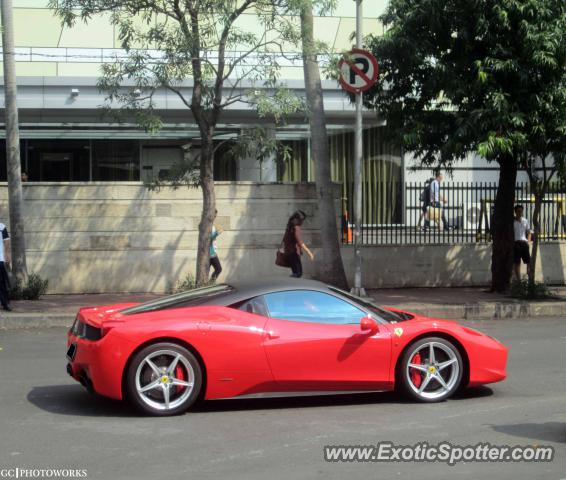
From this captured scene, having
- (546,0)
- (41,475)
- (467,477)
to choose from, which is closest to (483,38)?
(546,0)

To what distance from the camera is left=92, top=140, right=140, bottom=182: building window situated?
2395 cm

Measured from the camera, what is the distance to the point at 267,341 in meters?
7.53

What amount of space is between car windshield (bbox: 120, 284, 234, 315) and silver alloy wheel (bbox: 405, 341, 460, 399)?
1859 mm

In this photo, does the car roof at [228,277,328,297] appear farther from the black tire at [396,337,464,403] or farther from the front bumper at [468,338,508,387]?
the front bumper at [468,338,508,387]

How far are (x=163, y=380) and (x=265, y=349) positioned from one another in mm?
907

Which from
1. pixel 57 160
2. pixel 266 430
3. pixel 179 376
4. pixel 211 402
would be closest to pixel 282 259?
pixel 211 402

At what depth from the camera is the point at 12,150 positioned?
50.7ft

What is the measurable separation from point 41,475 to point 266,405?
2.63 m

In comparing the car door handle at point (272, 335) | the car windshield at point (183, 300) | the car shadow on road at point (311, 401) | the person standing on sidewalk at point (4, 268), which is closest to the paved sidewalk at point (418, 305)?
the person standing on sidewalk at point (4, 268)

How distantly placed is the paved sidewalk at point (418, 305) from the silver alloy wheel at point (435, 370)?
6520 mm

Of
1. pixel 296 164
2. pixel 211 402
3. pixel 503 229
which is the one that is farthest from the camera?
pixel 296 164

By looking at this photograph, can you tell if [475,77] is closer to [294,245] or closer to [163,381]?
[294,245]

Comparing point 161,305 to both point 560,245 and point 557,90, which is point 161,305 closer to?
point 557,90

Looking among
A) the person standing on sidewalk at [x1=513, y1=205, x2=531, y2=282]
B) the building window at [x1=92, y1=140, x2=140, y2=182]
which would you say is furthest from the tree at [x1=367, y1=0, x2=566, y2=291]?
the building window at [x1=92, y1=140, x2=140, y2=182]
